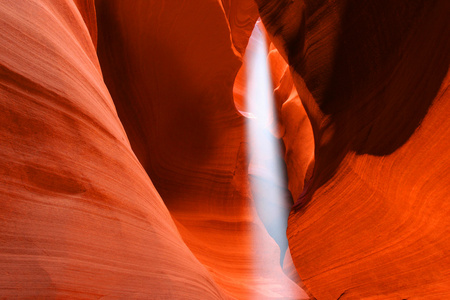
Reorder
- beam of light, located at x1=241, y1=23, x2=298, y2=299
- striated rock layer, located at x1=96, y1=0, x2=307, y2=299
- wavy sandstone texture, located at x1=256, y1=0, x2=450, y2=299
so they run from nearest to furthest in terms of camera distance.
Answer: wavy sandstone texture, located at x1=256, y1=0, x2=450, y2=299 < striated rock layer, located at x1=96, y1=0, x2=307, y2=299 < beam of light, located at x1=241, y1=23, x2=298, y2=299

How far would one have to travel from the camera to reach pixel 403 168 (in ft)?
4.16

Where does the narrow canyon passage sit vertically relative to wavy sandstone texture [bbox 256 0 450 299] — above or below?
below

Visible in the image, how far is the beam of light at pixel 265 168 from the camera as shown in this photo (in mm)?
2725

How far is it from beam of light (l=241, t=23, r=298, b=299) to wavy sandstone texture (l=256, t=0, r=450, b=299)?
0.74 meters

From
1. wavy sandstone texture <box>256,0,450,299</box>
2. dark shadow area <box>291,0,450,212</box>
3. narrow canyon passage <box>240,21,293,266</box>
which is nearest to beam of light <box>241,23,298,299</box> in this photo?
narrow canyon passage <box>240,21,293,266</box>

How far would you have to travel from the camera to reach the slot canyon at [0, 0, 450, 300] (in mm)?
778

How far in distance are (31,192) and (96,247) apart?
199 mm

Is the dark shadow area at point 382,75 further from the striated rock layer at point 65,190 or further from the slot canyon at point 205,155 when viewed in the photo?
the striated rock layer at point 65,190

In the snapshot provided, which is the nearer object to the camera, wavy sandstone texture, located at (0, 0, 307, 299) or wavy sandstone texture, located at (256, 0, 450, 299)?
wavy sandstone texture, located at (0, 0, 307, 299)

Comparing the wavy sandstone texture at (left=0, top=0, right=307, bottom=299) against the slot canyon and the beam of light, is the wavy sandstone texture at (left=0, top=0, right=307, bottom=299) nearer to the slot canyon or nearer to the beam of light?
the slot canyon

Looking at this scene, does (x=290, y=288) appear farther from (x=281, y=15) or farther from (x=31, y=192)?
(x=31, y=192)

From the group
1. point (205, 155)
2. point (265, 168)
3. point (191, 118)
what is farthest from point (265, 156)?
point (191, 118)

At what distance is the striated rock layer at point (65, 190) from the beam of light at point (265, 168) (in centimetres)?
154

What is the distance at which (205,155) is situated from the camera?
9.68ft
